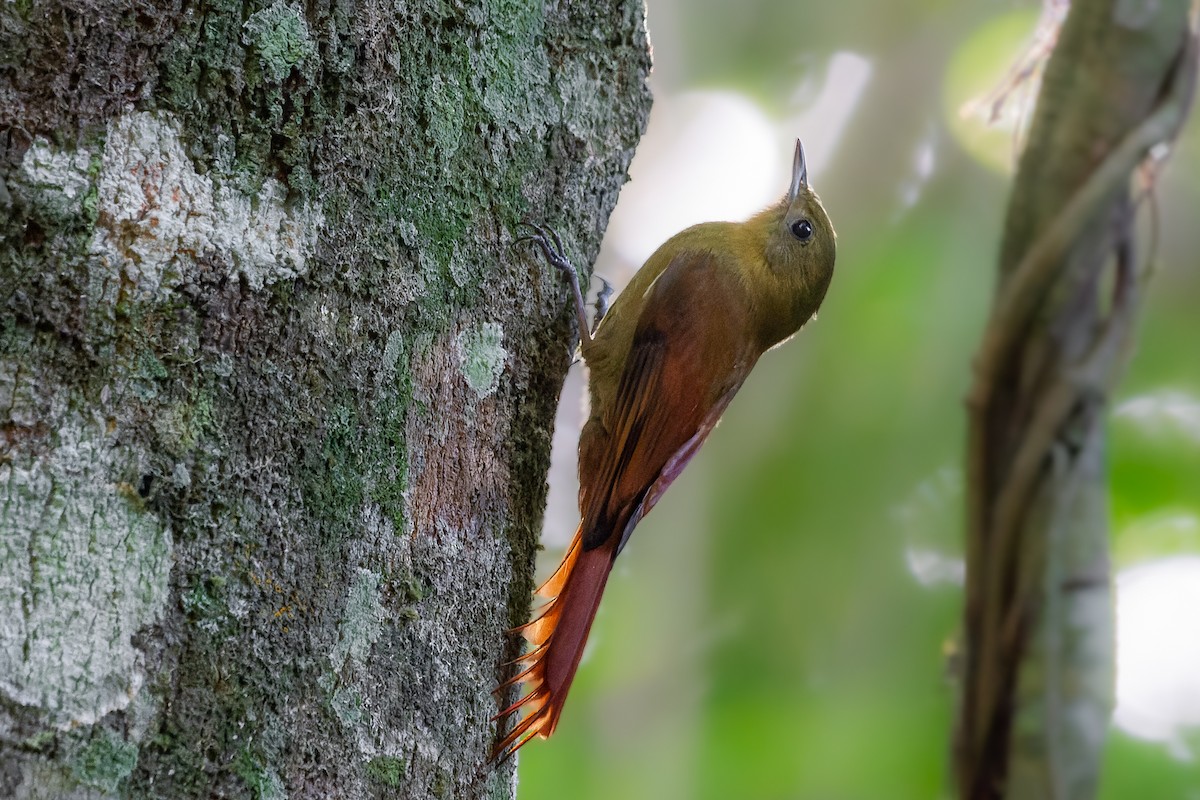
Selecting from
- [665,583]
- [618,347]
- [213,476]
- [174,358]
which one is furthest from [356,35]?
[665,583]

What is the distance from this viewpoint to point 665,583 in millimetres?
3441

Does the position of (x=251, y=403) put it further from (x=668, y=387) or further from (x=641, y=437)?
(x=668, y=387)

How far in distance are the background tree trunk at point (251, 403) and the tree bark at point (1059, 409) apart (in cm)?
109

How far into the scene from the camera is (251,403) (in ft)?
4.18

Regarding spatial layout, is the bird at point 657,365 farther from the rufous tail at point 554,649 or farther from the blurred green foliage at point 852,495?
the blurred green foliage at point 852,495

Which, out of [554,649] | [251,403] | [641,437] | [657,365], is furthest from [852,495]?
[251,403]

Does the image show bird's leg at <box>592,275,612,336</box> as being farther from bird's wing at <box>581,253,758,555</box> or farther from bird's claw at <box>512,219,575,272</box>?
bird's claw at <box>512,219,575,272</box>

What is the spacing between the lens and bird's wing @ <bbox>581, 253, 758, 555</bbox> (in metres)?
2.07

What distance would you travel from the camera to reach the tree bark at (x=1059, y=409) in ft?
7.16

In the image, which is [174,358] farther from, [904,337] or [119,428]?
[904,337]

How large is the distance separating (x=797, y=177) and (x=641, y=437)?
1.08 m

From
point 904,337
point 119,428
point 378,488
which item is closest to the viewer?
point 119,428

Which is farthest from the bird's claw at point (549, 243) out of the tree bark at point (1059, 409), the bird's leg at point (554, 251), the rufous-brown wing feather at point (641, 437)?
the tree bark at point (1059, 409)

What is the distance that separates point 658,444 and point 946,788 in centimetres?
94
